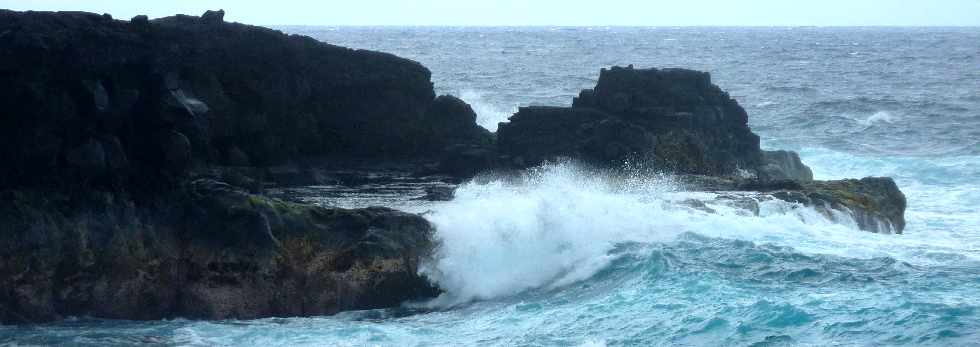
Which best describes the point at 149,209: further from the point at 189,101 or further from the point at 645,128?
the point at 645,128

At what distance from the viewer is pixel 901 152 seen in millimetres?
32156

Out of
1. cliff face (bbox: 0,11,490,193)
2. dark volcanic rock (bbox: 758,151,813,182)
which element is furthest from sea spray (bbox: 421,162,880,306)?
dark volcanic rock (bbox: 758,151,813,182)

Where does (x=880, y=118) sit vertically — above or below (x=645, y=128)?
below

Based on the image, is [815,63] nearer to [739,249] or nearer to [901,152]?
[901,152]

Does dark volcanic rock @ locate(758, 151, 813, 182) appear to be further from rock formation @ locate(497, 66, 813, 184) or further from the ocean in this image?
the ocean

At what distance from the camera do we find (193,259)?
1418 centimetres

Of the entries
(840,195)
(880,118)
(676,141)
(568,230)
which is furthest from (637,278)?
(880,118)

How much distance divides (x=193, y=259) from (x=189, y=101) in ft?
8.08

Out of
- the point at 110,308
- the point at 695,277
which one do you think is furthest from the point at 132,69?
the point at 695,277

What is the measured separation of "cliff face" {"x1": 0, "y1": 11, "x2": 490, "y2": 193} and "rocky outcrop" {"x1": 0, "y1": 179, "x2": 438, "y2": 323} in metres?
0.52

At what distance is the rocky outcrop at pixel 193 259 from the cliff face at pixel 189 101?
0.52 meters

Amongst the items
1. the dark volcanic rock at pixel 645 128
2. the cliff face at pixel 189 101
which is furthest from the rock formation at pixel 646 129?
the cliff face at pixel 189 101

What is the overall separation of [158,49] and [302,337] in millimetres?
5879

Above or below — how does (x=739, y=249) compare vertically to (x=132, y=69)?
below
